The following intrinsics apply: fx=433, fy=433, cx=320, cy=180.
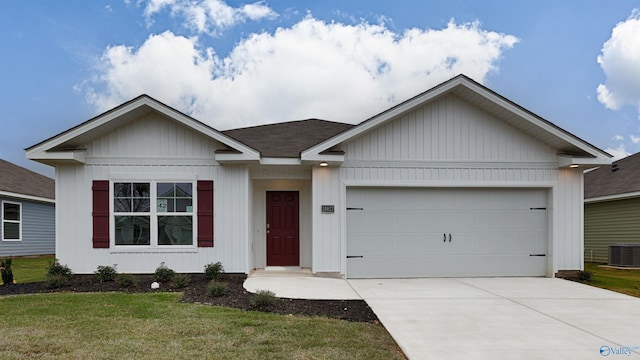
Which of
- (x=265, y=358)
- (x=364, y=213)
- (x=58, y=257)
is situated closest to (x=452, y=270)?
(x=364, y=213)

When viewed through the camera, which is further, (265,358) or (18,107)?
(18,107)

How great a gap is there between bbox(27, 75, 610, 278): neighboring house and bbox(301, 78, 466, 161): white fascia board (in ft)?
0.08

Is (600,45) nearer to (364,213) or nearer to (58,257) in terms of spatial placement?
(364,213)

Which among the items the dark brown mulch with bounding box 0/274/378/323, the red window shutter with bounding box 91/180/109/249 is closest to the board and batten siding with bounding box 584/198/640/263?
the dark brown mulch with bounding box 0/274/378/323

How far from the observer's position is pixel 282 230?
1124 cm

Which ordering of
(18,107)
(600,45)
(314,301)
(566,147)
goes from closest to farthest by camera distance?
1. (314,301)
2. (566,147)
3. (600,45)
4. (18,107)

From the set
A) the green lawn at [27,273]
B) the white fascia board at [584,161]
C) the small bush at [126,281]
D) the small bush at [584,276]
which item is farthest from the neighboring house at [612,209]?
the green lawn at [27,273]

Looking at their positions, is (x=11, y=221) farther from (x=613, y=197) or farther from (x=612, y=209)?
(x=612, y=209)

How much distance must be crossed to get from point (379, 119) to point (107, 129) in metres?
6.06

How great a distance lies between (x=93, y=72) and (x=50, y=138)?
8.02 m

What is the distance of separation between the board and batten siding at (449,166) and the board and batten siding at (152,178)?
1890 mm

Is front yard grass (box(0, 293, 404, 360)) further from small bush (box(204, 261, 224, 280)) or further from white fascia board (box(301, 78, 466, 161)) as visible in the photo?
white fascia board (box(301, 78, 466, 161))

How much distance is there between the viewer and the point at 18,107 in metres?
19.3

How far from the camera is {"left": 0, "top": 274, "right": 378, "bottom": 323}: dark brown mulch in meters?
6.59
